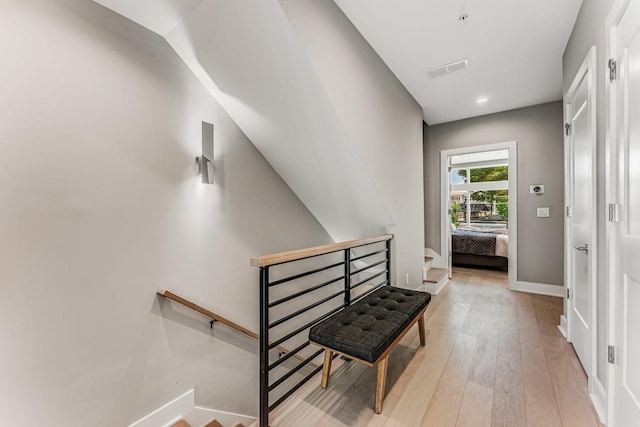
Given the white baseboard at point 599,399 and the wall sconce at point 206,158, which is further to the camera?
the wall sconce at point 206,158

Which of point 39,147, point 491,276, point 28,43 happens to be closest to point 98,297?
point 39,147

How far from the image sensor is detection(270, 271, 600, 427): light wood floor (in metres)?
1.51

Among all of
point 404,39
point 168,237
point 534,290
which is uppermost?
point 404,39

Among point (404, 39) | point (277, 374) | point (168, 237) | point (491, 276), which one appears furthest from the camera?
point (491, 276)

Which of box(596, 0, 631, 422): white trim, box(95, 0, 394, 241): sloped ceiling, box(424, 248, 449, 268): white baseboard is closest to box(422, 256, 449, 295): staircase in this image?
box(424, 248, 449, 268): white baseboard

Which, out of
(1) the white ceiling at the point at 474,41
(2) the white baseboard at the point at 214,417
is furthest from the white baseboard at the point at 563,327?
(2) the white baseboard at the point at 214,417

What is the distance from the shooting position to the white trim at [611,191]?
1315mm

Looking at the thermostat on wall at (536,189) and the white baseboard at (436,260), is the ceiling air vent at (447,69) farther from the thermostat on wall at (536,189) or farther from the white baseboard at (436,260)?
the white baseboard at (436,260)

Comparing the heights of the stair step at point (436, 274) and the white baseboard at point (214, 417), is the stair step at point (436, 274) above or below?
above

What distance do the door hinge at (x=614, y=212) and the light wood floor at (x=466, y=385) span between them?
1126 mm

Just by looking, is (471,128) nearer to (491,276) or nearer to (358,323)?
(491,276)

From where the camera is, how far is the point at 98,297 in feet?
5.04

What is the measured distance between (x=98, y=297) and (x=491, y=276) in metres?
5.16

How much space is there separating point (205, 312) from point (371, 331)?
123cm
